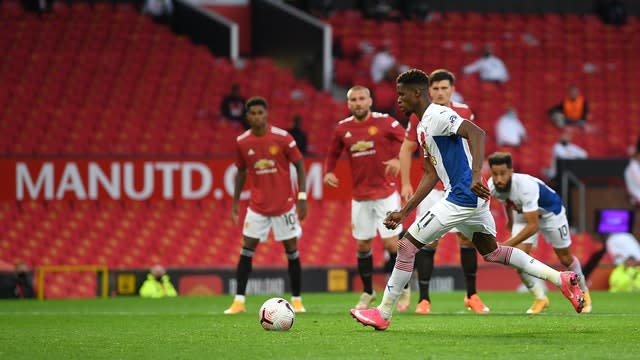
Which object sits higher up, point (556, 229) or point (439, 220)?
point (439, 220)

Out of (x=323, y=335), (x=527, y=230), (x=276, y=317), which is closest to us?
(x=323, y=335)

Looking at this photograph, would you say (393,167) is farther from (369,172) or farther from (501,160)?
(501,160)

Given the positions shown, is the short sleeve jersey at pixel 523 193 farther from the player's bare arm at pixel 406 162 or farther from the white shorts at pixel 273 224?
the white shorts at pixel 273 224

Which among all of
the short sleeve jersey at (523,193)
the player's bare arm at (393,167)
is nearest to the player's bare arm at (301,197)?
the player's bare arm at (393,167)

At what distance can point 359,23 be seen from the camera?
27.8 meters

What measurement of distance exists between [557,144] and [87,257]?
30.1 ft

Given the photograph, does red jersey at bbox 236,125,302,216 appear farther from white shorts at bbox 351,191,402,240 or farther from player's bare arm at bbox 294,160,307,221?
white shorts at bbox 351,191,402,240

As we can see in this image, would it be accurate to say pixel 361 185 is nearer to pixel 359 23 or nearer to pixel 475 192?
pixel 475 192

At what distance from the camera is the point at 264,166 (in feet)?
43.4

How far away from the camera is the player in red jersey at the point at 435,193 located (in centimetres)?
1210

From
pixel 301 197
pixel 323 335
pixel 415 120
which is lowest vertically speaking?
pixel 323 335

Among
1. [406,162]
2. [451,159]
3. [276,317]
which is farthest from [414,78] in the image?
[406,162]

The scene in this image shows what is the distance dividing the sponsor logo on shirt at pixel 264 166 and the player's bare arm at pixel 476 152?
13.6 feet

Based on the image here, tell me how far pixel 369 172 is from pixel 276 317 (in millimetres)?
3469
